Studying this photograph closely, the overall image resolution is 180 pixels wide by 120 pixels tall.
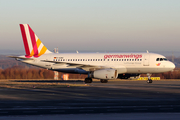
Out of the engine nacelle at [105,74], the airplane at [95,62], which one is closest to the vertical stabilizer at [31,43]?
the airplane at [95,62]

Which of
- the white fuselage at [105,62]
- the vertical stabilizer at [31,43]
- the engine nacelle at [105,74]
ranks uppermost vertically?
the vertical stabilizer at [31,43]

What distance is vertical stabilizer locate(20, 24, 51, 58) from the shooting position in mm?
48312

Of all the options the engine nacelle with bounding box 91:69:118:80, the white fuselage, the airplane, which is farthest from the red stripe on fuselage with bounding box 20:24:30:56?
the engine nacelle with bounding box 91:69:118:80

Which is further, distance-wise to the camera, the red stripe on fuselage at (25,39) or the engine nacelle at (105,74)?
the red stripe on fuselage at (25,39)

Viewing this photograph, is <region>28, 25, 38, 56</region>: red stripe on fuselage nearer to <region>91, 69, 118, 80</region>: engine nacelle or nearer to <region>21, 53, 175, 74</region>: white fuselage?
<region>21, 53, 175, 74</region>: white fuselage

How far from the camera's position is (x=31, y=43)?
48.4 meters

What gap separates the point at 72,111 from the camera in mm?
15141

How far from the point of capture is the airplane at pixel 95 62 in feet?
143

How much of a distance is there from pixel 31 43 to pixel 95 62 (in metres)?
11.5

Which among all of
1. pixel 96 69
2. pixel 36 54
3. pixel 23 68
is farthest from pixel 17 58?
pixel 23 68

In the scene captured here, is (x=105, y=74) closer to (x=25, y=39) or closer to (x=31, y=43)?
(x=31, y=43)

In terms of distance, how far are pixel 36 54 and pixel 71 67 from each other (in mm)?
6790

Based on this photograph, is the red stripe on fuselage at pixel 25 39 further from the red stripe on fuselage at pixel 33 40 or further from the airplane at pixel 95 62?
the red stripe on fuselage at pixel 33 40

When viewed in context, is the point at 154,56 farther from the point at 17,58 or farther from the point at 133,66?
the point at 17,58
